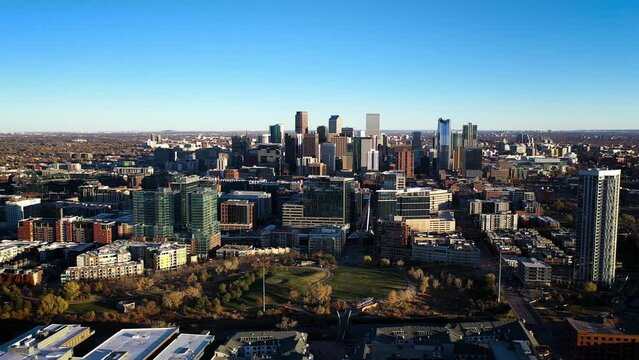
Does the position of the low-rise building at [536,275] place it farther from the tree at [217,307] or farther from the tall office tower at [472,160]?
the tall office tower at [472,160]

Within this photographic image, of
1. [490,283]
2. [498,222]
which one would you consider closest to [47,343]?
[490,283]

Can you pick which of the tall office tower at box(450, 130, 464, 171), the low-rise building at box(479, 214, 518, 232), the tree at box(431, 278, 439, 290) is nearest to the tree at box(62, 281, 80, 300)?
the tree at box(431, 278, 439, 290)

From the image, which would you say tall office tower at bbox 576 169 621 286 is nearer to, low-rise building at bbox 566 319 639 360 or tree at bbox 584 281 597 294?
tree at bbox 584 281 597 294

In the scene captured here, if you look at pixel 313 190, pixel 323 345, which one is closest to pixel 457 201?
pixel 313 190

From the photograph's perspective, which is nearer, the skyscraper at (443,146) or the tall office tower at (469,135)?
the skyscraper at (443,146)

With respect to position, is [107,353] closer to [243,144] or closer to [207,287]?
[207,287]

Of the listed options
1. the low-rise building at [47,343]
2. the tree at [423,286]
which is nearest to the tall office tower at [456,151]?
the tree at [423,286]

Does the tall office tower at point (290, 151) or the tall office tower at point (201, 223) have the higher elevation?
the tall office tower at point (290, 151)
